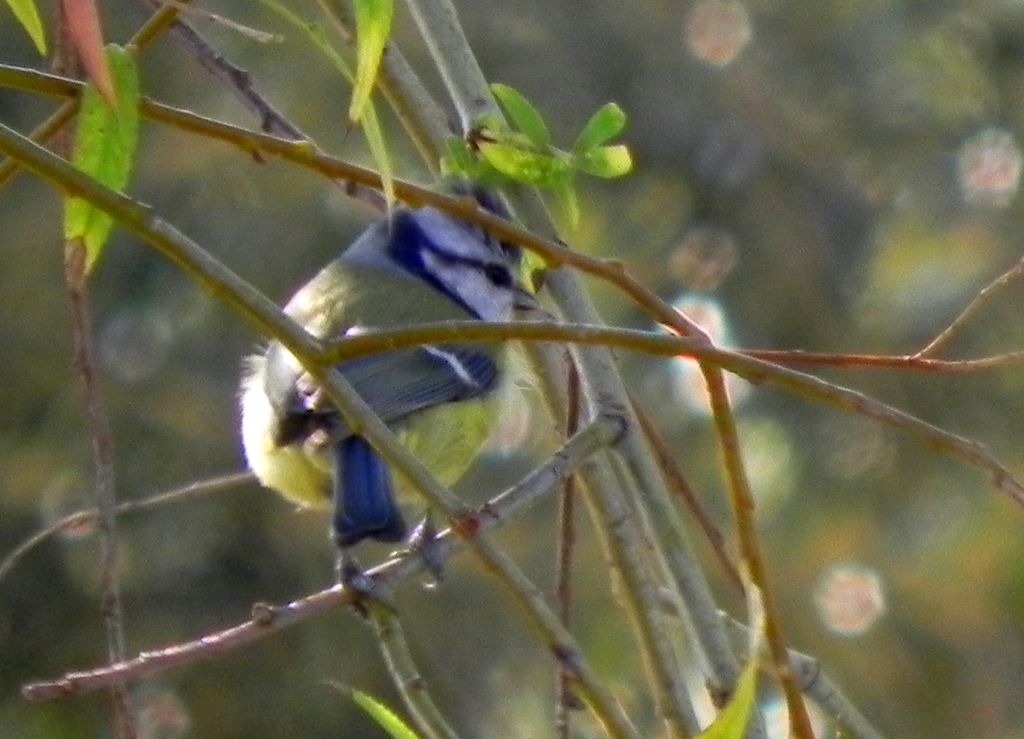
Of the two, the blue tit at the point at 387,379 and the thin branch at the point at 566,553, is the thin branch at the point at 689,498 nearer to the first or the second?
the thin branch at the point at 566,553

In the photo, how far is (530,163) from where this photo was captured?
1060 millimetres

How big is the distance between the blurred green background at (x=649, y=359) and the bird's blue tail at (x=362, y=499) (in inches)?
54.7

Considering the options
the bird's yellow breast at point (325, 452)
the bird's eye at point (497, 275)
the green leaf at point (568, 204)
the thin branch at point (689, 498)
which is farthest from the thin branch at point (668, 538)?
the bird's eye at point (497, 275)

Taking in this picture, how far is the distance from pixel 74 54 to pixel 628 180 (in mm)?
2577

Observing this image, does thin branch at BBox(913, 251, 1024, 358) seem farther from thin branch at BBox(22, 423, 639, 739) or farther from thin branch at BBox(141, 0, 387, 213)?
thin branch at BBox(141, 0, 387, 213)

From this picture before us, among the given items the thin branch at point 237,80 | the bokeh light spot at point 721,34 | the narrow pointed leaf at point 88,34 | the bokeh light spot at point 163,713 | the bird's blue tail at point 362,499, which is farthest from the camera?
the bokeh light spot at point 721,34

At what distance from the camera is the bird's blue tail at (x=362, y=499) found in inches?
63.1

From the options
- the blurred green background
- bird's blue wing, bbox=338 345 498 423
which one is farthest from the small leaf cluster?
the blurred green background

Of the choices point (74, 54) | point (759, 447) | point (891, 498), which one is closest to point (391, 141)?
point (759, 447)

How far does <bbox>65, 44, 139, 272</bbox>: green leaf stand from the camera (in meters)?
0.88

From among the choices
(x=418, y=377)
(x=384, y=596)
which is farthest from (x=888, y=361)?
(x=418, y=377)

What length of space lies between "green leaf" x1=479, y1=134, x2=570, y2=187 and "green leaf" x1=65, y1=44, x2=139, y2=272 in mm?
243

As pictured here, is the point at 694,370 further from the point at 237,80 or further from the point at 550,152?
the point at 550,152

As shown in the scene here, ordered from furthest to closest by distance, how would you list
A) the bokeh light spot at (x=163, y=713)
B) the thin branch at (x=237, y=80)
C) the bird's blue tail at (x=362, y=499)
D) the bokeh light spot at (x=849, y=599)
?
the bokeh light spot at (x=849, y=599) < the bokeh light spot at (x=163, y=713) < the bird's blue tail at (x=362, y=499) < the thin branch at (x=237, y=80)
